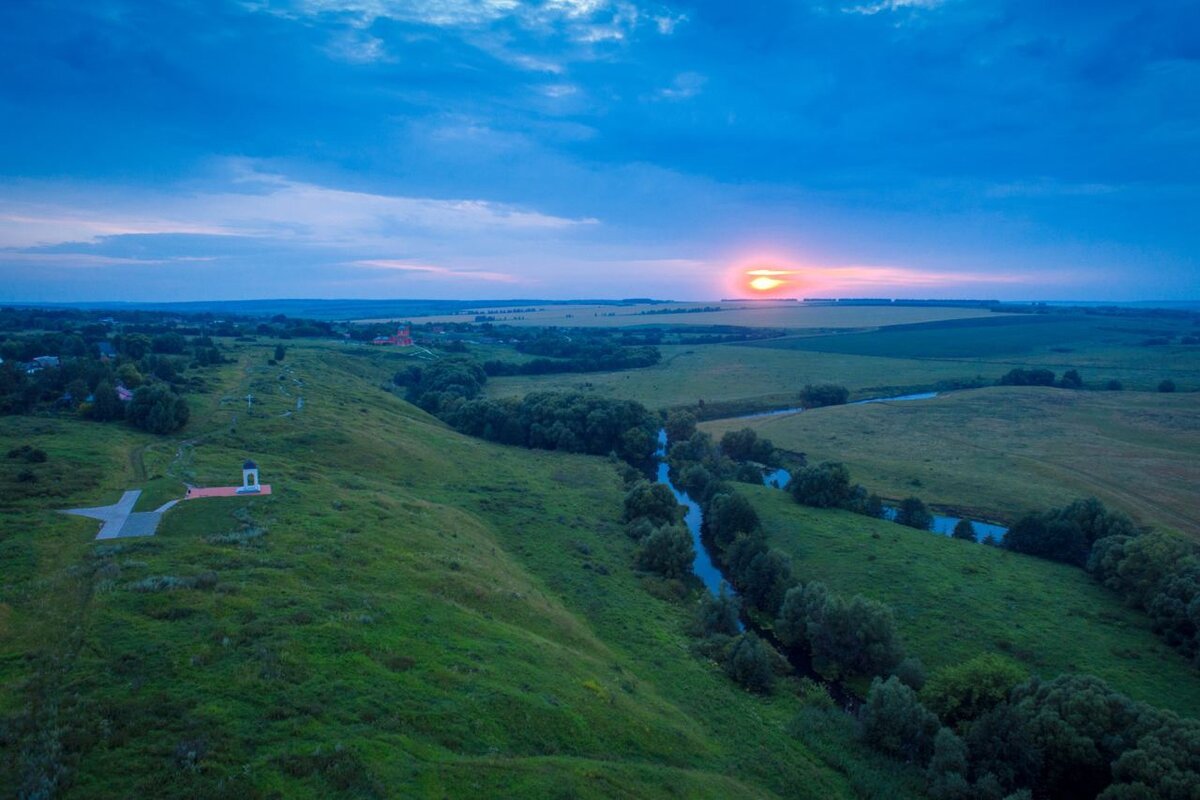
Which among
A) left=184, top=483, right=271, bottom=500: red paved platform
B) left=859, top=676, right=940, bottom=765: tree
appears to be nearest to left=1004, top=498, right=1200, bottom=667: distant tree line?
left=859, top=676, right=940, bottom=765: tree

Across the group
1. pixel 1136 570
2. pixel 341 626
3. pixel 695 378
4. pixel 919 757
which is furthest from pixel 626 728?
pixel 695 378

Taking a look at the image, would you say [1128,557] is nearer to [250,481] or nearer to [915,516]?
[915,516]

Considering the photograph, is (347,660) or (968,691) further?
(968,691)

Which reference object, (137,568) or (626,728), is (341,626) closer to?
(137,568)

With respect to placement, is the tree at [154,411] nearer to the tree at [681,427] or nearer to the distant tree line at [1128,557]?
the tree at [681,427]

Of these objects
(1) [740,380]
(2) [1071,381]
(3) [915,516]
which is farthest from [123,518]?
(2) [1071,381]

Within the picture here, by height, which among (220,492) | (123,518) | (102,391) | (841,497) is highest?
(102,391)

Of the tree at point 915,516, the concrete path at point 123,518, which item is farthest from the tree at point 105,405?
the tree at point 915,516

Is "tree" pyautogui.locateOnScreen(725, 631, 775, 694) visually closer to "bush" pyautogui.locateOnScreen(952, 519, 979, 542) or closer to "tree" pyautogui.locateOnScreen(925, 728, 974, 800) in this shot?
"tree" pyautogui.locateOnScreen(925, 728, 974, 800)
